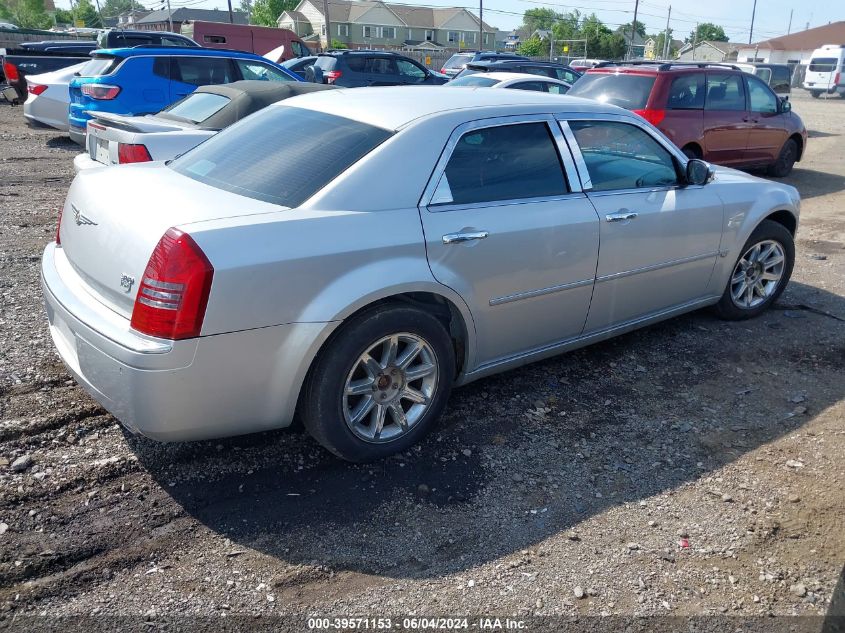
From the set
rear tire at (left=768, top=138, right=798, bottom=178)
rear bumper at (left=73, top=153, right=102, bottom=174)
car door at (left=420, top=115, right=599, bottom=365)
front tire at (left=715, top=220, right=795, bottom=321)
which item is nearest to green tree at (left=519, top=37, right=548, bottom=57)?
rear tire at (left=768, top=138, right=798, bottom=178)

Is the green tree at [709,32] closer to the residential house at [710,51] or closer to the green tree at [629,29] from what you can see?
the green tree at [629,29]

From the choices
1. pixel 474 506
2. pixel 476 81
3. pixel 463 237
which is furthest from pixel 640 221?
pixel 476 81

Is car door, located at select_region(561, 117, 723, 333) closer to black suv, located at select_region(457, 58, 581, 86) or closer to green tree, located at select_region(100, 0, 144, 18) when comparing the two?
black suv, located at select_region(457, 58, 581, 86)

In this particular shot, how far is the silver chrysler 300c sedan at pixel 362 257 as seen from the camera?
2.83m

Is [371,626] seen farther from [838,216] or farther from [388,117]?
[838,216]

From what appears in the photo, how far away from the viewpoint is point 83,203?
3.35m

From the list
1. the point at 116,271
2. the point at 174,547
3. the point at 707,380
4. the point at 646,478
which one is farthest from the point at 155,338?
the point at 707,380

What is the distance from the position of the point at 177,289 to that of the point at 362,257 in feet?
2.61

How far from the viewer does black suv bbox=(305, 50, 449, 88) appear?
1783 centimetres

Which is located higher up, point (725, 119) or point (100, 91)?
point (100, 91)

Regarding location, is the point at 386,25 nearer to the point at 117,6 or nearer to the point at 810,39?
the point at 810,39

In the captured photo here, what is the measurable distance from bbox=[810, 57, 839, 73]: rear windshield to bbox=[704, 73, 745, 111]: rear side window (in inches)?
1435

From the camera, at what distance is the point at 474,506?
3.17 meters

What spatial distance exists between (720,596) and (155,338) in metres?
2.39
